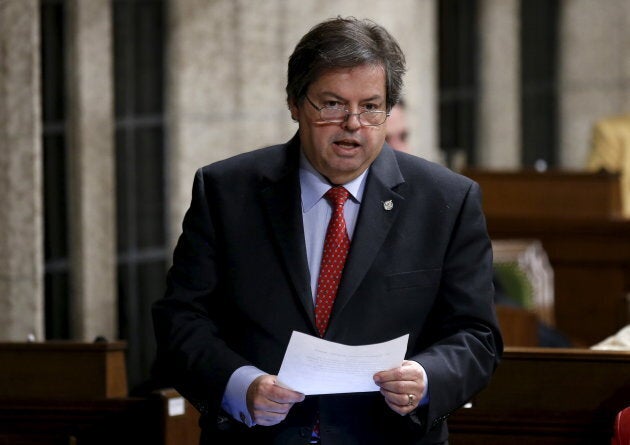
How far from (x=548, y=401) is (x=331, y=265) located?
1379mm

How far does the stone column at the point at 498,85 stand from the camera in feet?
44.7

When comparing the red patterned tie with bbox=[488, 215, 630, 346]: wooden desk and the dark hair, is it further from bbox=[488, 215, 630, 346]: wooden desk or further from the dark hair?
bbox=[488, 215, 630, 346]: wooden desk

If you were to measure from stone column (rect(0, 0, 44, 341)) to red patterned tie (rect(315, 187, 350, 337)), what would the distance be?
357 cm

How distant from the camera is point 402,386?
10.6 ft

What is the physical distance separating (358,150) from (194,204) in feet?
1.49

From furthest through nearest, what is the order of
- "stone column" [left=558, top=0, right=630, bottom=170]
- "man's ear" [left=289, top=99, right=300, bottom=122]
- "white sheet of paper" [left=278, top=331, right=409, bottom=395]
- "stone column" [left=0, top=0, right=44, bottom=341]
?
"stone column" [left=558, top=0, right=630, bottom=170], "stone column" [left=0, top=0, right=44, bottom=341], "man's ear" [left=289, top=99, right=300, bottom=122], "white sheet of paper" [left=278, top=331, right=409, bottom=395]

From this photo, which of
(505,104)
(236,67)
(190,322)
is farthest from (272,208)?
(505,104)

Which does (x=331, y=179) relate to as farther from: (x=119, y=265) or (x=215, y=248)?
(x=119, y=265)

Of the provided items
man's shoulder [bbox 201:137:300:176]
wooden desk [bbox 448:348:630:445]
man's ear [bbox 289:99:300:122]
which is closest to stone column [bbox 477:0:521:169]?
wooden desk [bbox 448:348:630:445]

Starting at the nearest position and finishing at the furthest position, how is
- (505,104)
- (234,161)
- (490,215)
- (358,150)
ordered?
(358,150), (234,161), (490,215), (505,104)

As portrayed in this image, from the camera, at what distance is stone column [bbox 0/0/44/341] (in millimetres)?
6668

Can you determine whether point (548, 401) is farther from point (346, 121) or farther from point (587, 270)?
point (587, 270)

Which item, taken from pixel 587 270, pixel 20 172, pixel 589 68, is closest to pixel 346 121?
pixel 20 172

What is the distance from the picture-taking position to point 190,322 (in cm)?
343
